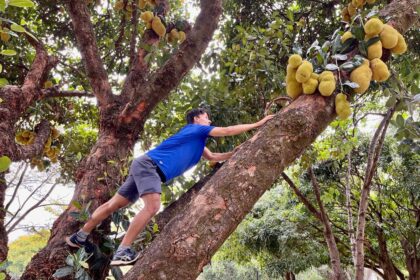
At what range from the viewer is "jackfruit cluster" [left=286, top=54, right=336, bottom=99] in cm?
158

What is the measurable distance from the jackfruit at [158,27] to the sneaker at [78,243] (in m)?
1.75

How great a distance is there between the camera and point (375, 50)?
180 cm

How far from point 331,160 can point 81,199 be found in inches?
199

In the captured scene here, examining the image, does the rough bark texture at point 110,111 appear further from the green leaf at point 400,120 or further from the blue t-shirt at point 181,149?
the green leaf at point 400,120

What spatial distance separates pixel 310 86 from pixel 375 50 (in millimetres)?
455

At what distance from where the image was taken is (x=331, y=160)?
6.43 m

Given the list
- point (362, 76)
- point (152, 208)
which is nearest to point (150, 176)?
point (152, 208)

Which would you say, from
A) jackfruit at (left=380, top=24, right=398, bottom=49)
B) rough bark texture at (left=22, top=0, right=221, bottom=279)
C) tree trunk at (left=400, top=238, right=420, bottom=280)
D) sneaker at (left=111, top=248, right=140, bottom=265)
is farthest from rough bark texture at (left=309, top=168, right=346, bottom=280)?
tree trunk at (left=400, top=238, right=420, bottom=280)

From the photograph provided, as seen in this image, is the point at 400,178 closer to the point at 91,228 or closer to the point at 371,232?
the point at 371,232

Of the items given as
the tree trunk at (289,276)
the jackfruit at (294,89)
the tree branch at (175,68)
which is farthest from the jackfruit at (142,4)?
the tree trunk at (289,276)

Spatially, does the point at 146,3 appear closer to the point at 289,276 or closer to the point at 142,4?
the point at 142,4

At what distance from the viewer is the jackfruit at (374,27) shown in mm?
1776

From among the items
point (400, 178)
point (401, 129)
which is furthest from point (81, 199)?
point (400, 178)

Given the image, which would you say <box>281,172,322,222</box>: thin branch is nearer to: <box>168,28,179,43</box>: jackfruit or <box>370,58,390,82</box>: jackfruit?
<box>168,28,179,43</box>: jackfruit
